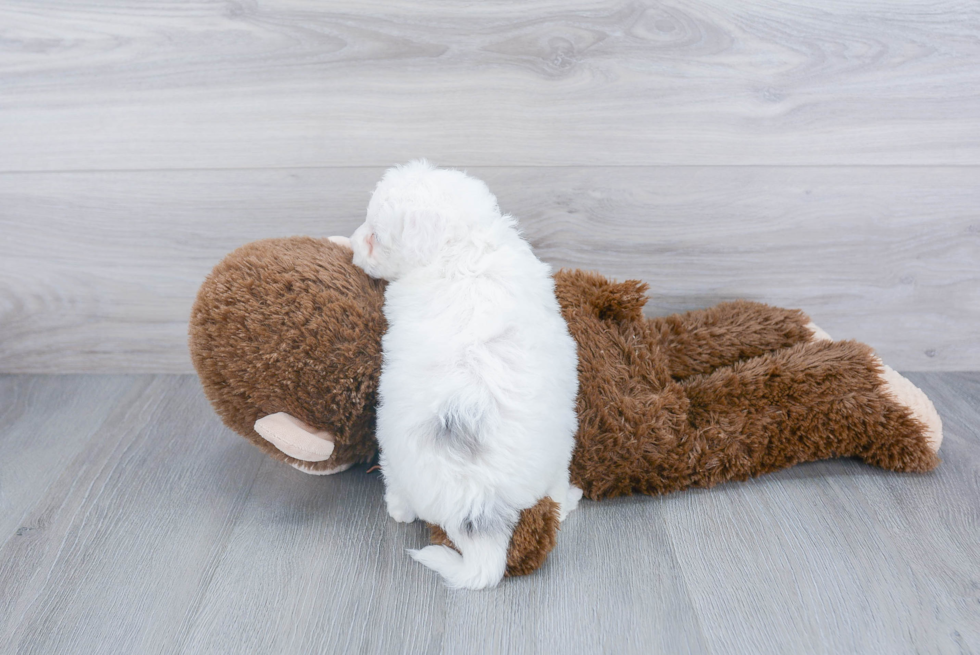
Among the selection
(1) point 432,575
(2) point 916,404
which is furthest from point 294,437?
(2) point 916,404

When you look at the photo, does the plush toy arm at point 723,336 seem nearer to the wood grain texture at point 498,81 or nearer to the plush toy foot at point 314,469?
the wood grain texture at point 498,81

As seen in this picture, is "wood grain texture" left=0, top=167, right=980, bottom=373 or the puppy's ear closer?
the puppy's ear

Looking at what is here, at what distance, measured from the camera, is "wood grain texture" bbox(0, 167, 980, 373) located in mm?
1104

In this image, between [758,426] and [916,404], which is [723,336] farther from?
[916,404]

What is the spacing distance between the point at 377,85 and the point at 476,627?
0.80 m

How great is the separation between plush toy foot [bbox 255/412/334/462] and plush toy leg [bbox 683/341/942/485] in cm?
51

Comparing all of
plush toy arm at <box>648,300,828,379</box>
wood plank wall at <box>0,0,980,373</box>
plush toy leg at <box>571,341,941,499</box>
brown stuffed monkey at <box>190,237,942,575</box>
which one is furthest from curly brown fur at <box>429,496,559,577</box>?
wood plank wall at <box>0,0,980,373</box>

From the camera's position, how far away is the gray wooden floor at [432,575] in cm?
75

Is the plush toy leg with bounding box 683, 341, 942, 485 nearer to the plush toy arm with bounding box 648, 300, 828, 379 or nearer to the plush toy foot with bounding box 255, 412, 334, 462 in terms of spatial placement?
the plush toy arm with bounding box 648, 300, 828, 379

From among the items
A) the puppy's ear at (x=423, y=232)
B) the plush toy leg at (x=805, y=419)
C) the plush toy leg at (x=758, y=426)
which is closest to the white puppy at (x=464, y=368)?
the puppy's ear at (x=423, y=232)

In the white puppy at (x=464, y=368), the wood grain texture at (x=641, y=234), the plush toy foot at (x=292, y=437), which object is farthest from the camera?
the wood grain texture at (x=641, y=234)

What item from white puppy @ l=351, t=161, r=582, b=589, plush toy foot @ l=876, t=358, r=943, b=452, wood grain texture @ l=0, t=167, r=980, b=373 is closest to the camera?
white puppy @ l=351, t=161, r=582, b=589

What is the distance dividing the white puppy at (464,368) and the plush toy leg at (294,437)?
0.29ft

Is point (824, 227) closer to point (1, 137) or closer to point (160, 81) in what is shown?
point (160, 81)
